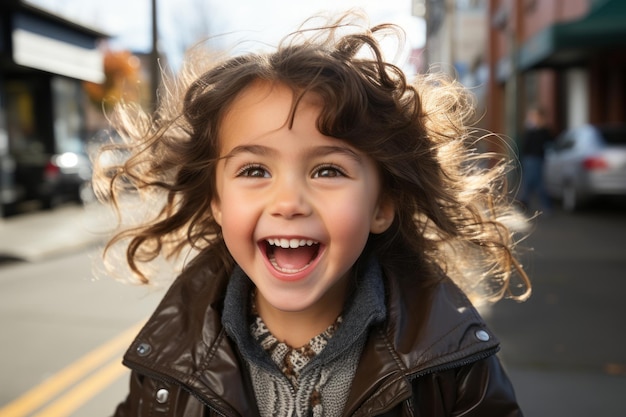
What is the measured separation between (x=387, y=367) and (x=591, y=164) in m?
11.3

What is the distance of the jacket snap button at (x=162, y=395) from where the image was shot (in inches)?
78.4

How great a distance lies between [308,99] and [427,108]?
1.59 feet

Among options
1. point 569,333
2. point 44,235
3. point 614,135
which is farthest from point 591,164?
point 44,235

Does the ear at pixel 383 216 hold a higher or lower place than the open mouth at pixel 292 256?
higher

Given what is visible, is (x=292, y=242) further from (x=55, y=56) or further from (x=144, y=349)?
(x=55, y=56)

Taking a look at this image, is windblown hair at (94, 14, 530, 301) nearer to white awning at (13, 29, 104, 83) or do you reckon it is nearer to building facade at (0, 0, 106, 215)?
building facade at (0, 0, 106, 215)

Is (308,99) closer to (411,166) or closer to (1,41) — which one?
(411,166)

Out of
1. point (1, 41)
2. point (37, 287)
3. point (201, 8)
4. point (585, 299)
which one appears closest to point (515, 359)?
point (585, 299)

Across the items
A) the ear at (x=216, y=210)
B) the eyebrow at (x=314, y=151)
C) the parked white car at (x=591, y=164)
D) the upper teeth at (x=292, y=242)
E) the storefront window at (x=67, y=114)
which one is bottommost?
the parked white car at (x=591, y=164)

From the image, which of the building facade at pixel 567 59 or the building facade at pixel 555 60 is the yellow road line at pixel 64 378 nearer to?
the building facade at pixel 555 60

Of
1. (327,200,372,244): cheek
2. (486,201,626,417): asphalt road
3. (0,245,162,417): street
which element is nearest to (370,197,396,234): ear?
(327,200,372,244): cheek

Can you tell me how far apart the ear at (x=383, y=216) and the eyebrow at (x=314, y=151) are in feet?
0.82

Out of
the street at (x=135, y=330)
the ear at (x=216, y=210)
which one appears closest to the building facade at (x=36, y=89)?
the street at (x=135, y=330)

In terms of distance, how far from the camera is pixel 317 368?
78.0 inches
